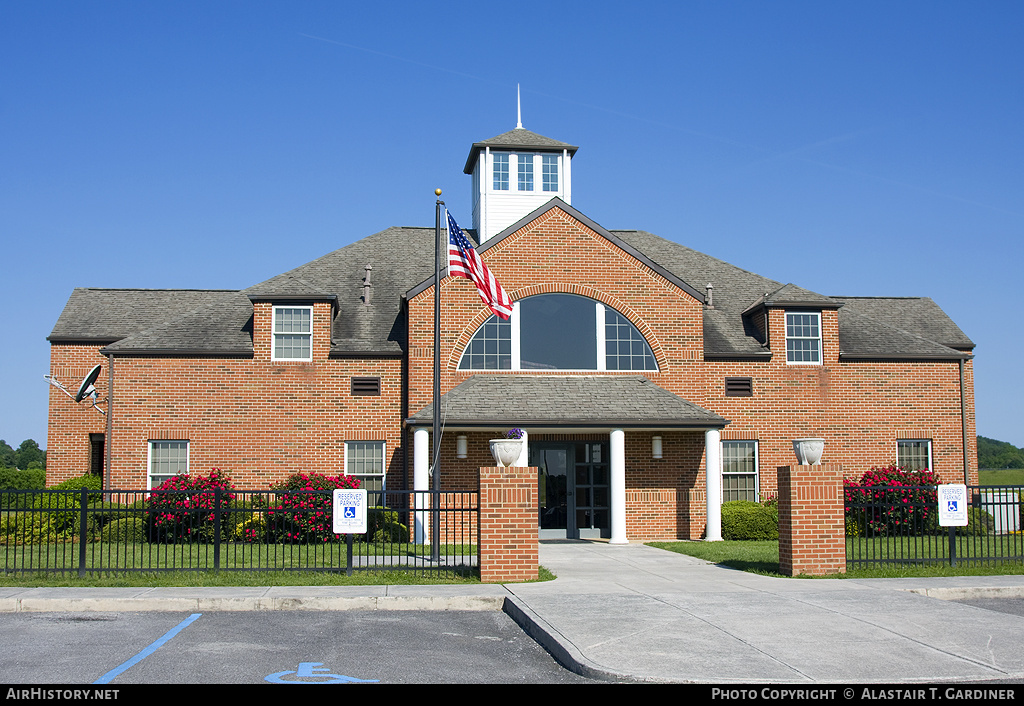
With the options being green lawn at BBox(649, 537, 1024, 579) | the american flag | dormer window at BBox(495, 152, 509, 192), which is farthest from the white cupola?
green lawn at BBox(649, 537, 1024, 579)

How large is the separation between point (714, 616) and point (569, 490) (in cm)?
1350

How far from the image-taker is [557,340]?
23.9 metres

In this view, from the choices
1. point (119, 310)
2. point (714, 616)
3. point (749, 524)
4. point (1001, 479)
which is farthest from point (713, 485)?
point (1001, 479)

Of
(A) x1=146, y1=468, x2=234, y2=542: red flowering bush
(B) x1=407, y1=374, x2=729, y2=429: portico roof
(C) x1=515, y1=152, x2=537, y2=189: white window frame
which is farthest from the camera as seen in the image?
(C) x1=515, y1=152, x2=537, y2=189: white window frame

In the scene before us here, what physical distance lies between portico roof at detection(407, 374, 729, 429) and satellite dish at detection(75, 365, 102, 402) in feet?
32.7

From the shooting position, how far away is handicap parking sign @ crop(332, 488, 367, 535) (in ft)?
46.6

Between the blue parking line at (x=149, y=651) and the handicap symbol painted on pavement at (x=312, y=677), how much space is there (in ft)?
4.14

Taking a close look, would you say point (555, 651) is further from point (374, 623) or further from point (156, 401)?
point (156, 401)

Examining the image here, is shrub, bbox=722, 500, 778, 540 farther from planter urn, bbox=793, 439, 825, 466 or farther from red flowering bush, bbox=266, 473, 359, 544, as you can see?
red flowering bush, bbox=266, 473, 359, 544

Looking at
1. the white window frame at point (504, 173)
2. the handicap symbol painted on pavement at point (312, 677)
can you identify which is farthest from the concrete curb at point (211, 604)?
the white window frame at point (504, 173)

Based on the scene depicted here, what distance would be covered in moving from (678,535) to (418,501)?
6626 millimetres

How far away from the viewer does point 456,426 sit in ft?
70.3

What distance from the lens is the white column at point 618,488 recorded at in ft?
72.6
